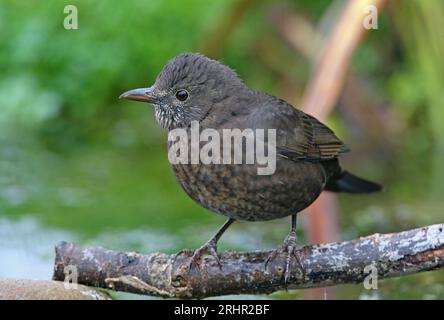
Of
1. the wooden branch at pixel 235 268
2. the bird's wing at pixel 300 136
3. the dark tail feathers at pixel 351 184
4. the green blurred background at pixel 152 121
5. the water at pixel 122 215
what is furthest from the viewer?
the green blurred background at pixel 152 121

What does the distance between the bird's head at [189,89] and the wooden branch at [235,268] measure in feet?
2.28

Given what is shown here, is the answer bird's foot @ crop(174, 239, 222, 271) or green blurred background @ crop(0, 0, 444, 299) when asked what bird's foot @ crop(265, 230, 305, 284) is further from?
green blurred background @ crop(0, 0, 444, 299)

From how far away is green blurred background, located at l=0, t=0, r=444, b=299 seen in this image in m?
6.75

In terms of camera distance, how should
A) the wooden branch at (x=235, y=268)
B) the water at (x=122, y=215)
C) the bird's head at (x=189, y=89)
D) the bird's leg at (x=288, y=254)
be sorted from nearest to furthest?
the wooden branch at (x=235, y=268)
the bird's leg at (x=288, y=254)
the bird's head at (x=189, y=89)
the water at (x=122, y=215)

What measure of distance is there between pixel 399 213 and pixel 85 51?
3.96 m

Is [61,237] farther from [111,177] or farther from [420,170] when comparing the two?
[420,170]

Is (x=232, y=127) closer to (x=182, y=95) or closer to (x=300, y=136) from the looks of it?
(x=182, y=95)

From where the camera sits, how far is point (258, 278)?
4.40 meters

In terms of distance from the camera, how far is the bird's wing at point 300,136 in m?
4.73

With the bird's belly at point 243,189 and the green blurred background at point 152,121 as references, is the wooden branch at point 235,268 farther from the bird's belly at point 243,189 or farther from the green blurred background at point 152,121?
the green blurred background at point 152,121

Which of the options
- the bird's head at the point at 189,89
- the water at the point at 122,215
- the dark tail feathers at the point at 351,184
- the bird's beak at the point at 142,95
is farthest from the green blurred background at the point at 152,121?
the bird's beak at the point at 142,95

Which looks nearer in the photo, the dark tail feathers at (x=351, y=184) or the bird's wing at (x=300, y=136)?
the bird's wing at (x=300, y=136)

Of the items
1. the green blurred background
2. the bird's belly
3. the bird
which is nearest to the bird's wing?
the bird

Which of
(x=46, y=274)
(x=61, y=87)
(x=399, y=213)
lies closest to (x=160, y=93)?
(x=46, y=274)
